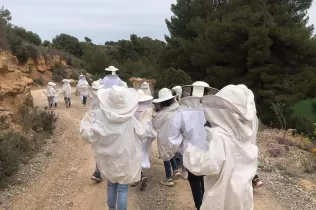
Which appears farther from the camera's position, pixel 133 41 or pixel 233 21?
pixel 133 41

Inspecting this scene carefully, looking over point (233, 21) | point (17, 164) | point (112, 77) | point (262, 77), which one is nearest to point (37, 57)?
point (233, 21)

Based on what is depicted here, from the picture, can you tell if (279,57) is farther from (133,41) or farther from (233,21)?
(133,41)

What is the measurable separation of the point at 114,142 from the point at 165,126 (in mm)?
1460

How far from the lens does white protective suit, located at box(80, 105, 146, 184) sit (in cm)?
484

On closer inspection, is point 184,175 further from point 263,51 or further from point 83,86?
point 263,51

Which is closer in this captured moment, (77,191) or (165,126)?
(165,126)

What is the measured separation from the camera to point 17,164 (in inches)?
306

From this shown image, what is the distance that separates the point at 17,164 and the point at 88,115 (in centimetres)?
340

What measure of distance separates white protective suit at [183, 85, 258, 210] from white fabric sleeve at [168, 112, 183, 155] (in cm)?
171

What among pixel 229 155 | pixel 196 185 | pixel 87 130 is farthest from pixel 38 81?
pixel 229 155

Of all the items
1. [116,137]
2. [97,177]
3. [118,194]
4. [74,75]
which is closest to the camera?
[116,137]

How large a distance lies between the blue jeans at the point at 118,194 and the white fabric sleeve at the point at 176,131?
96cm

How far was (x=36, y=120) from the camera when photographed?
39.3ft

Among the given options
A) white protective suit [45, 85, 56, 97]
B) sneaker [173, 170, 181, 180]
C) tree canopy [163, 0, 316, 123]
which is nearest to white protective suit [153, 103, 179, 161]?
sneaker [173, 170, 181, 180]
